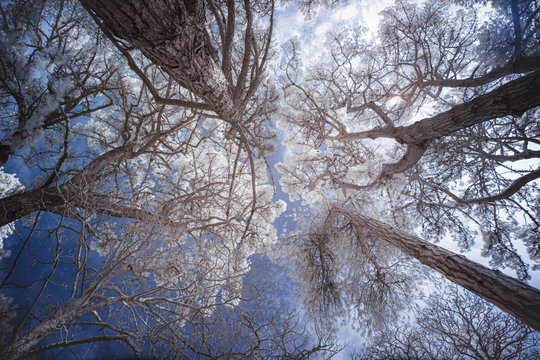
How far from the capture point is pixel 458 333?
3.97 meters

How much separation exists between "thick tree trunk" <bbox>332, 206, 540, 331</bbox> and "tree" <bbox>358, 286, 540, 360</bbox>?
7.11 ft

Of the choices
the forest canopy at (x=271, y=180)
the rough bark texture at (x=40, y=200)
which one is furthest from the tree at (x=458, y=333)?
the rough bark texture at (x=40, y=200)

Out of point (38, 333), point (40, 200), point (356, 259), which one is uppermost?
point (356, 259)

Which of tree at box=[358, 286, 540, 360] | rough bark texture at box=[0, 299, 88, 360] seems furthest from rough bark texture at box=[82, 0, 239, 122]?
tree at box=[358, 286, 540, 360]

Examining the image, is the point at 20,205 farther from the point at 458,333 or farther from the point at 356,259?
the point at 458,333

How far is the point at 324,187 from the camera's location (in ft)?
19.2

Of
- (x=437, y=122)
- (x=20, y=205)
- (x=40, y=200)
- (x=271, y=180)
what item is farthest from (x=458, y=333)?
(x=20, y=205)

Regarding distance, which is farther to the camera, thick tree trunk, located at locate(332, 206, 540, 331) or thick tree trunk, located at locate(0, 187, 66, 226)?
thick tree trunk, located at locate(0, 187, 66, 226)

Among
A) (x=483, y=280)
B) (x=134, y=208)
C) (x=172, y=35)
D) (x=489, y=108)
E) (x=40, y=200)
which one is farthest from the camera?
(x=134, y=208)

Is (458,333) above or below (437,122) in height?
below

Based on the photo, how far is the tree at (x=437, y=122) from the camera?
2.48m

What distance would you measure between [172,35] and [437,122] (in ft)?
10.7

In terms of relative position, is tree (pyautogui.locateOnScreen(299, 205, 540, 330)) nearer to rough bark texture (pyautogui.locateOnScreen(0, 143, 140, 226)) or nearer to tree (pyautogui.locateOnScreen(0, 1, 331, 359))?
tree (pyautogui.locateOnScreen(0, 1, 331, 359))

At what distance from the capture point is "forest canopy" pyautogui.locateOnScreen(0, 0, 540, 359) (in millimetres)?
1760
